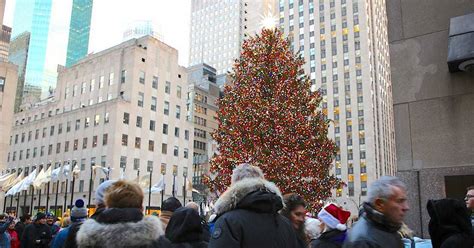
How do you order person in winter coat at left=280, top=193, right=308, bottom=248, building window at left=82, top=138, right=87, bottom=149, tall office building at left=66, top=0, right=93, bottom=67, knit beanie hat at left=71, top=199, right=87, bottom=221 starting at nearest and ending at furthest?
1. person in winter coat at left=280, top=193, right=308, bottom=248
2. knit beanie hat at left=71, top=199, right=87, bottom=221
3. building window at left=82, top=138, right=87, bottom=149
4. tall office building at left=66, top=0, right=93, bottom=67

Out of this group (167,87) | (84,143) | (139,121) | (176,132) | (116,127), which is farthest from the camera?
(167,87)

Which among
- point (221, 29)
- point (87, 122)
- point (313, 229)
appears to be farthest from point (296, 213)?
point (221, 29)

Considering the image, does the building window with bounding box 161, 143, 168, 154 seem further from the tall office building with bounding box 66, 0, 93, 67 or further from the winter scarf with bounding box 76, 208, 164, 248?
the tall office building with bounding box 66, 0, 93, 67

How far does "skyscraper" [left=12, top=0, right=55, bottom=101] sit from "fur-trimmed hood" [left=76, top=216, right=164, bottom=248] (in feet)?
571

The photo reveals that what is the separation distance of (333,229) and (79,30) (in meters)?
198

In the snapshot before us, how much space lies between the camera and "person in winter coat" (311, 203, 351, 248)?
476 centimetres

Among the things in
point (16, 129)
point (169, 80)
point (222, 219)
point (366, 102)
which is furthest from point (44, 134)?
point (366, 102)

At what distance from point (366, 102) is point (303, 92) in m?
89.4

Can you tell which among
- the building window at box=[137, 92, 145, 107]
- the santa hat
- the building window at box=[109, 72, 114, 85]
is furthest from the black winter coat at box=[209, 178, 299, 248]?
the building window at box=[109, 72, 114, 85]

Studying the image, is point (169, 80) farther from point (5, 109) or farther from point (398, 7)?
point (398, 7)

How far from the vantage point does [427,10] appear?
1204 centimetres

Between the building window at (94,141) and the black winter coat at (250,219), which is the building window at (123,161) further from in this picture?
the black winter coat at (250,219)

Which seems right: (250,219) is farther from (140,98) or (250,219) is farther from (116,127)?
(140,98)

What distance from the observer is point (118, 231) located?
3434mm
